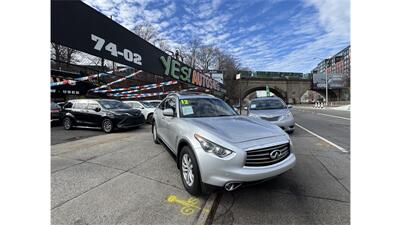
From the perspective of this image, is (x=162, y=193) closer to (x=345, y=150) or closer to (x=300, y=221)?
(x=300, y=221)

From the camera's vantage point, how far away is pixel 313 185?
3035 mm

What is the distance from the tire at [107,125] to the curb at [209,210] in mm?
6615

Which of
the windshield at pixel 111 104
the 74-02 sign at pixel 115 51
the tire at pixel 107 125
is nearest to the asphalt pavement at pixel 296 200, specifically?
the 74-02 sign at pixel 115 51

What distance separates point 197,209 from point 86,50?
469cm

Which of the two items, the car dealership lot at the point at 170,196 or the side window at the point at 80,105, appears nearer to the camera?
the car dealership lot at the point at 170,196

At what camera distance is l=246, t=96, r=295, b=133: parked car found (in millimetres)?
6918

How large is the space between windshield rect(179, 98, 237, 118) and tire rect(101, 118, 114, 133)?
17.5ft

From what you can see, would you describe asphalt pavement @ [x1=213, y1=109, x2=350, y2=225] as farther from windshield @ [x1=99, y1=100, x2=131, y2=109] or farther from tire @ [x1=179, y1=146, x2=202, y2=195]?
windshield @ [x1=99, y1=100, x2=131, y2=109]

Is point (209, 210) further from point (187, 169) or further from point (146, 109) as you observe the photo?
point (146, 109)

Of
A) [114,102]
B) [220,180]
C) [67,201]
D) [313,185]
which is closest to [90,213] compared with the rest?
[67,201]

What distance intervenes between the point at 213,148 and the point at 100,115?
24.3 feet

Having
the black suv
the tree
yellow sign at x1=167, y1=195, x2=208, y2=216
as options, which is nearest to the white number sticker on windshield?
yellow sign at x1=167, y1=195, x2=208, y2=216

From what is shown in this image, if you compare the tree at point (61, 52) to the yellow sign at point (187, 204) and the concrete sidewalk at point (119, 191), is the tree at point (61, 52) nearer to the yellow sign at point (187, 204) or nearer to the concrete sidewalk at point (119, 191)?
the concrete sidewalk at point (119, 191)

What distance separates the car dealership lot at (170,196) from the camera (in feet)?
7.35
